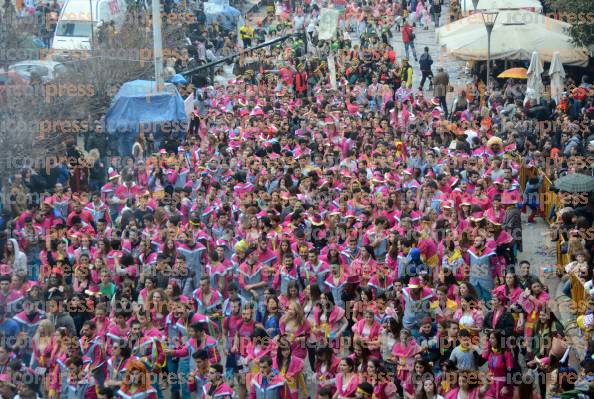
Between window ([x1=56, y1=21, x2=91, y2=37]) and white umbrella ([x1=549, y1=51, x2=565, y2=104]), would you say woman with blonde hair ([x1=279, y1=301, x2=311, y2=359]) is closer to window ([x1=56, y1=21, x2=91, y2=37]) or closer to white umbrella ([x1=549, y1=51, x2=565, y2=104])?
white umbrella ([x1=549, y1=51, x2=565, y2=104])

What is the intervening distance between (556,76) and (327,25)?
10407 millimetres

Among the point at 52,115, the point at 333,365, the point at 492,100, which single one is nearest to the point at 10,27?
the point at 52,115

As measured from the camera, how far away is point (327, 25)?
39125mm

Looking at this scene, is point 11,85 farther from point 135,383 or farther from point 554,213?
point 135,383

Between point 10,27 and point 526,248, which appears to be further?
point 10,27

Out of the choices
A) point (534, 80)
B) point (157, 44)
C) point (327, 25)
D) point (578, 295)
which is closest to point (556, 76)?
point (534, 80)

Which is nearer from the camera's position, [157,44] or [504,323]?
[504,323]

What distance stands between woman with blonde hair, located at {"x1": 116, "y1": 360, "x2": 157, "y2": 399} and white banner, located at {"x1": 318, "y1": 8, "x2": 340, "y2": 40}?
24.5m

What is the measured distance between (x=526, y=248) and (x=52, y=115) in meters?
9.74

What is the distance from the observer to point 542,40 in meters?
32.4

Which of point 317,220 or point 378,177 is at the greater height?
point 378,177

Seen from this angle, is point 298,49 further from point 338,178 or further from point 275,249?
point 275,249

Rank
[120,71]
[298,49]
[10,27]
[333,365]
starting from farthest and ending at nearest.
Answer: [298,49] < [120,71] < [10,27] < [333,365]

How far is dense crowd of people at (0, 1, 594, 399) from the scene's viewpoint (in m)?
15.8
